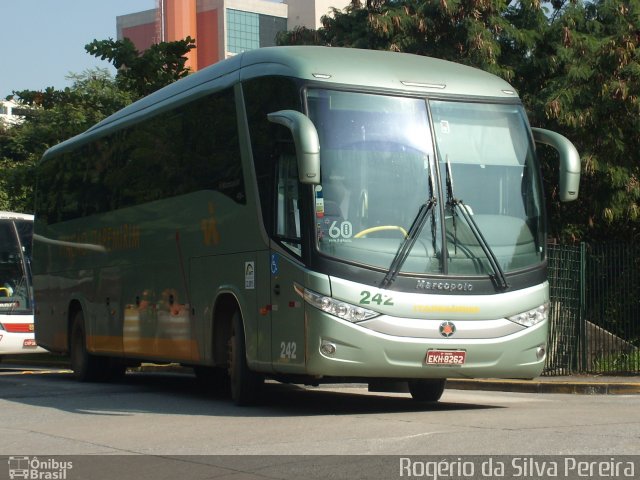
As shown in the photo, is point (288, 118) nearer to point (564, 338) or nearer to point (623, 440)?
point (623, 440)

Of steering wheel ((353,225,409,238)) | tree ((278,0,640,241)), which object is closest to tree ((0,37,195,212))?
tree ((278,0,640,241))

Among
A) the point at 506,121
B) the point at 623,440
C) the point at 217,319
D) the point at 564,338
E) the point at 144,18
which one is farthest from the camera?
the point at 144,18

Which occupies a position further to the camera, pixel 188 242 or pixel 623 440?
pixel 188 242

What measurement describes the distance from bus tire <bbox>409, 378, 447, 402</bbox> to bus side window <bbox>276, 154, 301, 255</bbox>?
2814 mm

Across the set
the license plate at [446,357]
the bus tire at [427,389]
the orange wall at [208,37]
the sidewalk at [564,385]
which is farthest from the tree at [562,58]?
the orange wall at [208,37]

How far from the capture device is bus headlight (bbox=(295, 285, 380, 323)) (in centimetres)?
1186

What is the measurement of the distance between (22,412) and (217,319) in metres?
2.42

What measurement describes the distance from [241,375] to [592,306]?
8.10 m

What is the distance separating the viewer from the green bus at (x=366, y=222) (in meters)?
12.0

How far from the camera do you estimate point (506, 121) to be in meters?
13.2

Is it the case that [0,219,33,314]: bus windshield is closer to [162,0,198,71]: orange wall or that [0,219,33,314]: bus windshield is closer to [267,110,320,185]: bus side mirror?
[267,110,320,185]: bus side mirror

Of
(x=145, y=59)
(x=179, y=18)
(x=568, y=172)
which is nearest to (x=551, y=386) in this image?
(x=568, y=172)
